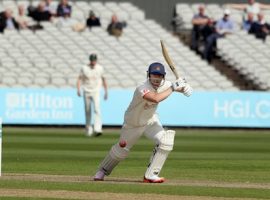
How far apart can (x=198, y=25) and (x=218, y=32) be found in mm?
632

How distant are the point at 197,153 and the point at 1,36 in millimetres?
13163

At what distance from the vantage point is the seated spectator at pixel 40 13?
30141 millimetres

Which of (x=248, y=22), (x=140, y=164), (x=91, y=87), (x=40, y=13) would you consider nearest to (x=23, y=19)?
(x=40, y=13)

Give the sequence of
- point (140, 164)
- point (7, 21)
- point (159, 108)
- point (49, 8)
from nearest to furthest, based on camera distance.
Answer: point (140, 164)
point (159, 108)
point (7, 21)
point (49, 8)

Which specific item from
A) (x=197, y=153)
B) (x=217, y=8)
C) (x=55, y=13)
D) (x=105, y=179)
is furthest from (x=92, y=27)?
(x=105, y=179)

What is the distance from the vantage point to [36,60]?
2856 cm

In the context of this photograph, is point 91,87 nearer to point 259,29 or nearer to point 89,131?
point 89,131

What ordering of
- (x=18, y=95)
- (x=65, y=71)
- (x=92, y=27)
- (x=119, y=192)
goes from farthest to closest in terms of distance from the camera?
(x=92, y=27) < (x=65, y=71) < (x=18, y=95) < (x=119, y=192)

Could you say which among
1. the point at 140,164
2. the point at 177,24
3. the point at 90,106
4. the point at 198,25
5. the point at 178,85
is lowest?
the point at 177,24

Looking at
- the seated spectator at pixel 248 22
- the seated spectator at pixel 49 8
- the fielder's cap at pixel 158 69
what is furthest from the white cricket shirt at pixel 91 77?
the fielder's cap at pixel 158 69

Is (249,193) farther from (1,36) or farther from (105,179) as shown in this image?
(1,36)

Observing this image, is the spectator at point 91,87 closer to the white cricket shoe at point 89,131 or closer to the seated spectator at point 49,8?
the white cricket shoe at point 89,131

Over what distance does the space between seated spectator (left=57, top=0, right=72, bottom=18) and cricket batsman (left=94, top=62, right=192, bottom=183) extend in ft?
61.3

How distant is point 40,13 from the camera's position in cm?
3033
